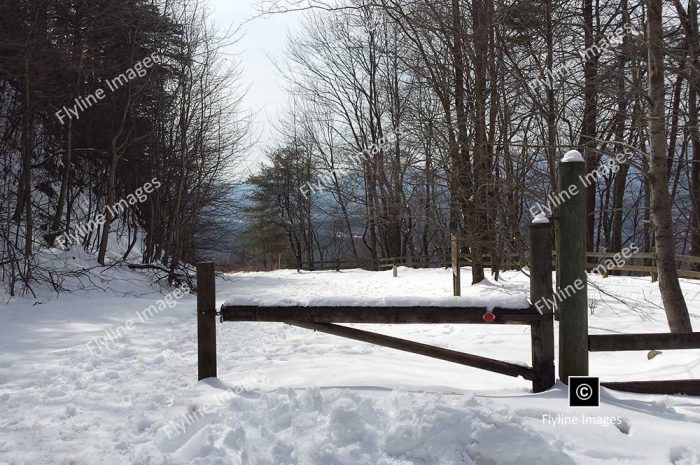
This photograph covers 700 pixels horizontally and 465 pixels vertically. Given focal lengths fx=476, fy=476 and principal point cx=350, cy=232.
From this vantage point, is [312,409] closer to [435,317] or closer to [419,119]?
[435,317]

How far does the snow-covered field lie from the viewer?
8.79ft

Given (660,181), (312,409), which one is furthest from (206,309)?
(660,181)

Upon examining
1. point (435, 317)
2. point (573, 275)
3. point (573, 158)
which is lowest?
point (435, 317)

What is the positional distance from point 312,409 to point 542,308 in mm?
1835

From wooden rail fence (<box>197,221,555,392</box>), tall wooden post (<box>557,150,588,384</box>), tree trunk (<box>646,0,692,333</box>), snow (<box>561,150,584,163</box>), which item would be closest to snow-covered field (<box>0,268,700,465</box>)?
wooden rail fence (<box>197,221,555,392</box>)

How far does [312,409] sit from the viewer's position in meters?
3.09

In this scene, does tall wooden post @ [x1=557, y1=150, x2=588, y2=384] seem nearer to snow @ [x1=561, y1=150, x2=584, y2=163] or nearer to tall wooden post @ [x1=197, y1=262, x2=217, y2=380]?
snow @ [x1=561, y1=150, x2=584, y2=163]

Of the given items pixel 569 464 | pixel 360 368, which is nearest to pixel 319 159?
pixel 360 368

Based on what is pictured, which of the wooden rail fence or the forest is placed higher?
the forest

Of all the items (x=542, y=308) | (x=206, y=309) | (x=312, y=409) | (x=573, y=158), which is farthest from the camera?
(x=206, y=309)

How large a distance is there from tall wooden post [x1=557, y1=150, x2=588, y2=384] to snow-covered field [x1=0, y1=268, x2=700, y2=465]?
261mm

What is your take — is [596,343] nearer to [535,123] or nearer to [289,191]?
[535,123]

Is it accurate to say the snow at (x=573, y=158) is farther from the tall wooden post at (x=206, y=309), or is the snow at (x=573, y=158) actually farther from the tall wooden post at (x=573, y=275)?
the tall wooden post at (x=206, y=309)

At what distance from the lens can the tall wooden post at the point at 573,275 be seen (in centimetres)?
359
